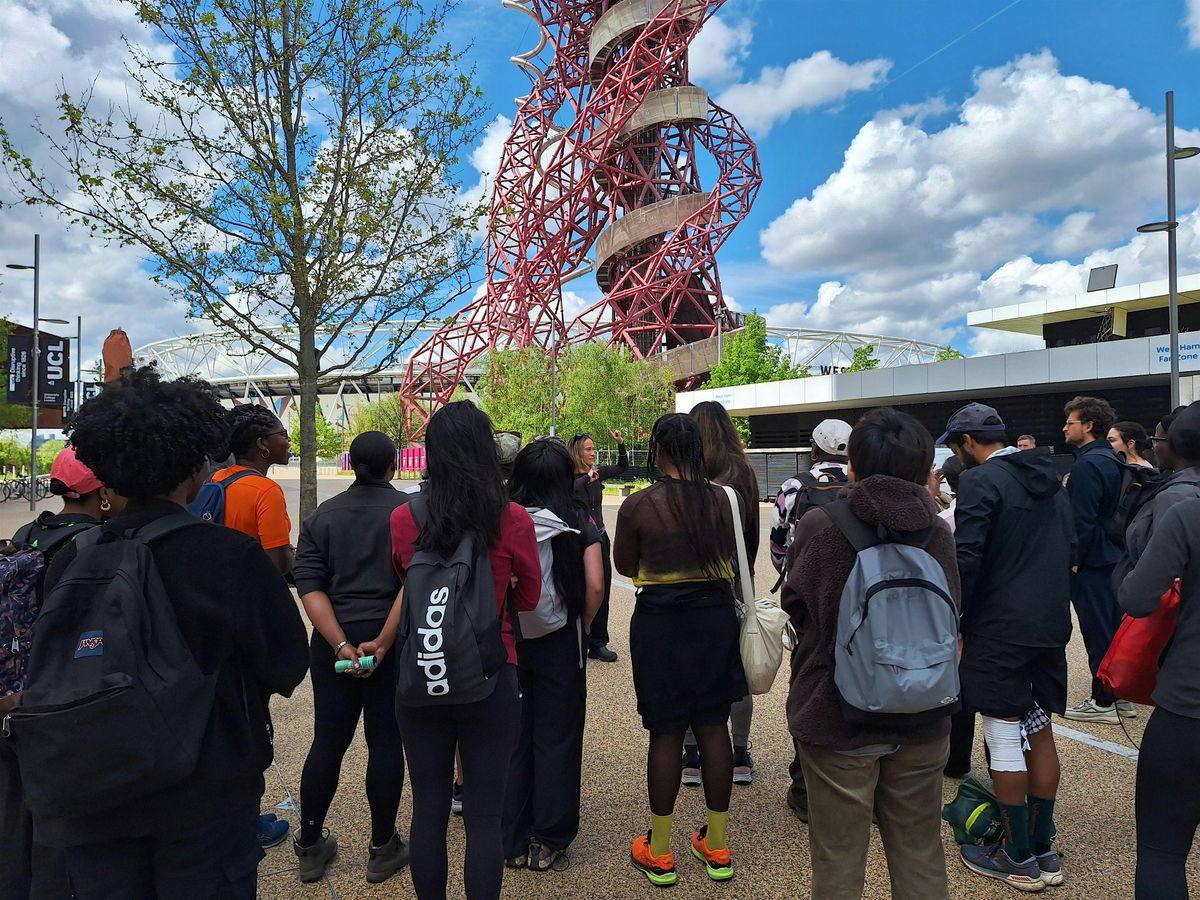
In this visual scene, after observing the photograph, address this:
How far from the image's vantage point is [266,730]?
202 cm

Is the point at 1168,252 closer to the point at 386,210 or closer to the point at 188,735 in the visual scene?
the point at 386,210

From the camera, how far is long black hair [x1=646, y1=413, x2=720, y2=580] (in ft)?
9.96

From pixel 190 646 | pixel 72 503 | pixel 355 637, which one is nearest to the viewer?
pixel 190 646

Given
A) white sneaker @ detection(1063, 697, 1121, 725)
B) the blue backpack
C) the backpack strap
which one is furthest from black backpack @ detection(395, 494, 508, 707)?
white sneaker @ detection(1063, 697, 1121, 725)

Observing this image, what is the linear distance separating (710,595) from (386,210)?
668cm

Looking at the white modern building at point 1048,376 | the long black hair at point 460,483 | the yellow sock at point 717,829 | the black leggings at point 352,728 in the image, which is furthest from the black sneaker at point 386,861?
the white modern building at point 1048,376

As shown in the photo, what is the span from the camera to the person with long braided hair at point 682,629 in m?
3.05

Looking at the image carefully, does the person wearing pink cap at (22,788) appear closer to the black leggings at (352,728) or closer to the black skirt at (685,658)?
the black leggings at (352,728)

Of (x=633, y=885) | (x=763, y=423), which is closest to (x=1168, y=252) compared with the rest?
(x=633, y=885)

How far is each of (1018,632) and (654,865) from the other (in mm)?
1742

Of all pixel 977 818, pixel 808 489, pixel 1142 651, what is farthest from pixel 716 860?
pixel 1142 651

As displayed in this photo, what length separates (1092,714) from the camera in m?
4.92

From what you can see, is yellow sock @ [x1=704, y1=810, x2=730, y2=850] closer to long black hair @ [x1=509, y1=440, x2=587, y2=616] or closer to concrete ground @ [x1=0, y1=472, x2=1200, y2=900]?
concrete ground @ [x1=0, y1=472, x2=1200, y2=900]

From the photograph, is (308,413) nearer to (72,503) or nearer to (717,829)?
(72,503)
